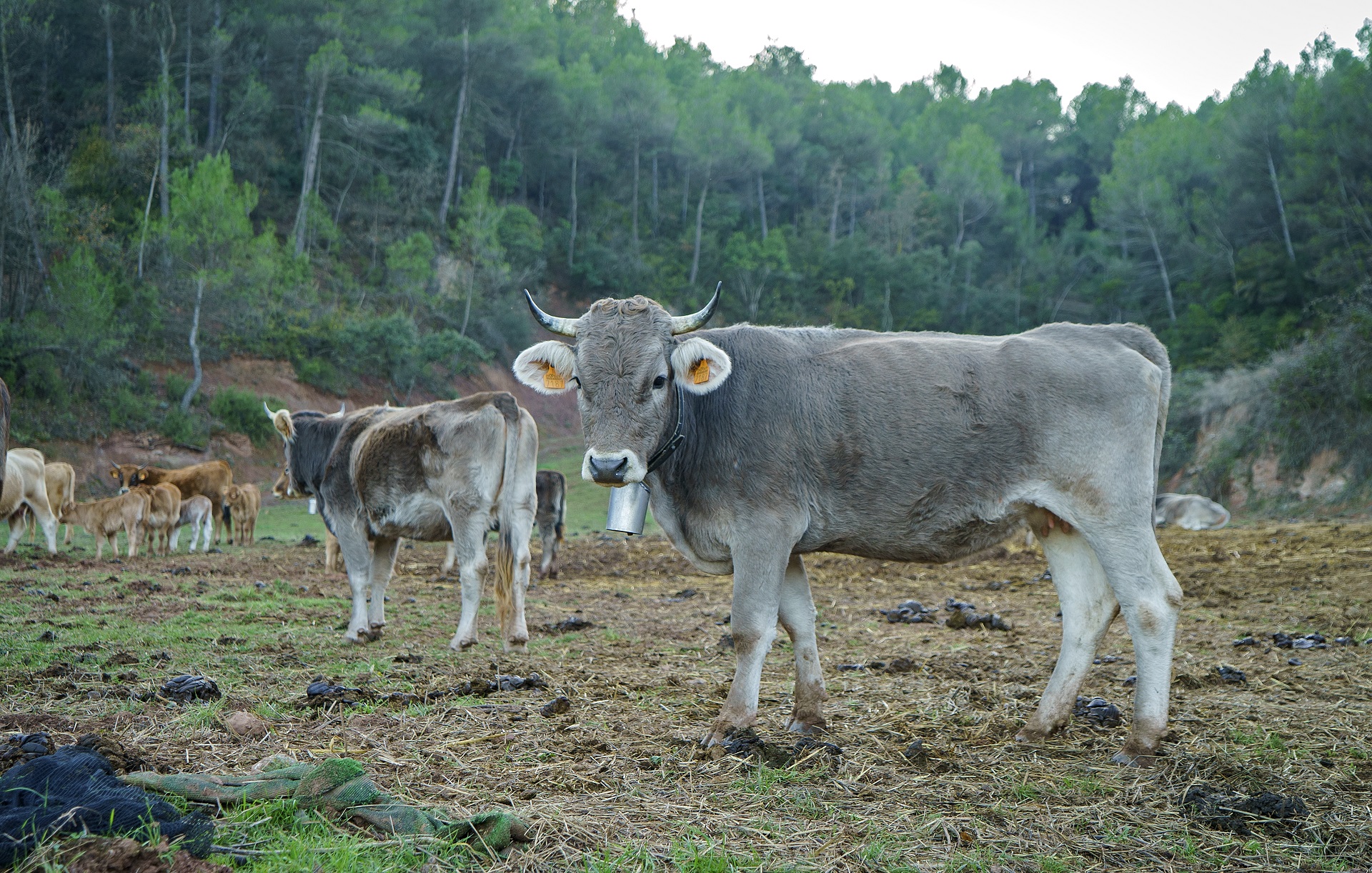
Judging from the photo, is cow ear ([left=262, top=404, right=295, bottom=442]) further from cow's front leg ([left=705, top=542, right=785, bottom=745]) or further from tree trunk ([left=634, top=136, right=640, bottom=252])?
tree trunk ([left=634, top=136, right=640, bottom=252])

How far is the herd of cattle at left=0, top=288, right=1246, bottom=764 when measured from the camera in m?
5.14

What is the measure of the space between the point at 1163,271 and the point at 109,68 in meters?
59.6

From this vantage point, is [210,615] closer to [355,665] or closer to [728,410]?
[355,665]

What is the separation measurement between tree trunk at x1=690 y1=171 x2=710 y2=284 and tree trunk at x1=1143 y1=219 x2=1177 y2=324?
1178 inches

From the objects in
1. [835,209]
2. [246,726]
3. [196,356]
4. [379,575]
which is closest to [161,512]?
[379,575]

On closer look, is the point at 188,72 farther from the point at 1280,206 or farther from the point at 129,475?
the point at 1280,206

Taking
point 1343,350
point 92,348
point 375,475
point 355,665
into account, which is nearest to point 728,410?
point 355,665

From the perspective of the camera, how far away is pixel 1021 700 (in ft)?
20.4

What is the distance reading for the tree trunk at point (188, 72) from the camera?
1703 inches

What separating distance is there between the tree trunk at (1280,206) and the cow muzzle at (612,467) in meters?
53.7

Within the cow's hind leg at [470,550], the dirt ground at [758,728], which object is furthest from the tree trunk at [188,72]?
the cow's hind leg at [470,550]

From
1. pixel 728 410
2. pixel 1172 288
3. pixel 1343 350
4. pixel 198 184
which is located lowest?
pixel 728 410

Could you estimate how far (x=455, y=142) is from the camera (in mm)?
56000

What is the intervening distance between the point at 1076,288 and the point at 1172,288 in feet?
32.2
